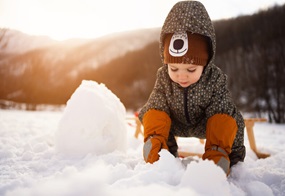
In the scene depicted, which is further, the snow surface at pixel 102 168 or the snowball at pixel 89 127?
the snowball at pixel 89 127

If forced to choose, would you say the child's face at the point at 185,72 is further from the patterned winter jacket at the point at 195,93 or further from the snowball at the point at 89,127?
the snowball at the point at 89,127

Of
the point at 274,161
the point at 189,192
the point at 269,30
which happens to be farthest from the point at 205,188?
the point at 269,30

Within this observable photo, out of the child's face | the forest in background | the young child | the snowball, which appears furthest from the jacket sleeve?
→ the forest in background

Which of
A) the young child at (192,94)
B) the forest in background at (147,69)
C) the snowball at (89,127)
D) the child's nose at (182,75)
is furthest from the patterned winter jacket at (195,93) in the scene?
the forest in background at (147,69)

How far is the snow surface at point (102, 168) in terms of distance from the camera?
2.94ft

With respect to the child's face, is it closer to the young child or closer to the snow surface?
the young child

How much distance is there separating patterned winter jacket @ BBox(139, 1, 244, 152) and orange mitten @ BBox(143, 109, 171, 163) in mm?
94

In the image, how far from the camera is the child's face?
1456mm

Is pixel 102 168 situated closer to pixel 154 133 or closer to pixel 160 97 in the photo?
pixel 154 133

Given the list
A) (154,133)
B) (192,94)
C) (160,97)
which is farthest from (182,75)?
(154,133)

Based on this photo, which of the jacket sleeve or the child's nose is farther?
the jacket sleeve

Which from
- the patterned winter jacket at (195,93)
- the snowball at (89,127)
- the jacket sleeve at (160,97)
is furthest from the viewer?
the snowball at (89,127)

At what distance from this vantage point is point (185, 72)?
4.81 ft

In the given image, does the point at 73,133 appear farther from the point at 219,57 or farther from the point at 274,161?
the point at 219,57
